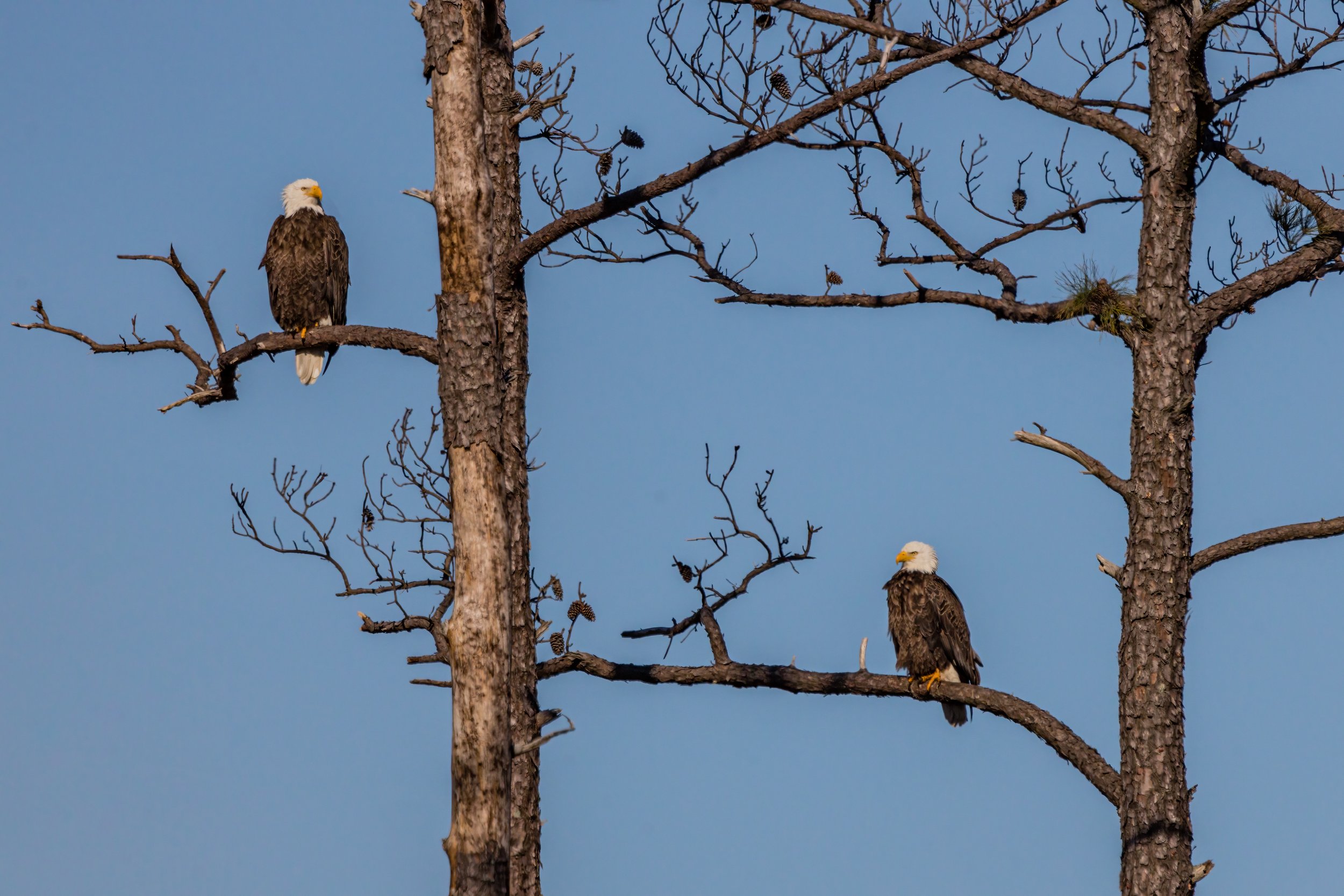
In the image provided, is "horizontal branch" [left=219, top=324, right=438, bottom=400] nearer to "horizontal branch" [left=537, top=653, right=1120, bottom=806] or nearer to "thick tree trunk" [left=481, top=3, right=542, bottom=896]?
"thick tree trunk" [left=481, top=3, right=542, bottom=896]

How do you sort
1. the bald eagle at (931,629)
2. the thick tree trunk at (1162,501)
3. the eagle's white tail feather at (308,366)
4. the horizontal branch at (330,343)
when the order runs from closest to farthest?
the thick tree trunk at (1162,501) < the horizontal branch at (330,343) < the bald eagle at (931,629) < the eagle's white tail feather at (308,366)

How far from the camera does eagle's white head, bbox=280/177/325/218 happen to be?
11.1m

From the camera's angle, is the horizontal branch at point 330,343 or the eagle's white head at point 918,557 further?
the eagle's white head at point 918,557

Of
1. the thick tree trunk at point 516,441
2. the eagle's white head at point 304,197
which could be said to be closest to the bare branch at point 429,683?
the thick tree trunk at point 516,441

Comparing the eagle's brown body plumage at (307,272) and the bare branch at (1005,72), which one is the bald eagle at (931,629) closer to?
the bare branch at (1005,72)

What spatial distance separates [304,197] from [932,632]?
590cm

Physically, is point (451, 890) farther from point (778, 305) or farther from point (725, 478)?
point (778, 305)

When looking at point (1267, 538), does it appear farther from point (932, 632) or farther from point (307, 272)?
point (307, 272)

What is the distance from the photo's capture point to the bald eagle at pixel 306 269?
35.7 ft

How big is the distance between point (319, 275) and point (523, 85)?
3308mm

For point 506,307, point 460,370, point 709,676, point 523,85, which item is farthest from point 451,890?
point 523,85

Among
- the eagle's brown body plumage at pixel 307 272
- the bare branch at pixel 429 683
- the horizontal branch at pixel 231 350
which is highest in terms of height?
the eagle's brown body plumage at pixel 307 272

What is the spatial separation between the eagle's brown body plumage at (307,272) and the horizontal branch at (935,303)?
3705mm

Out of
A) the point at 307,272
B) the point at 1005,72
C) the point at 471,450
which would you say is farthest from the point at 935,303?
the point at 307,272
